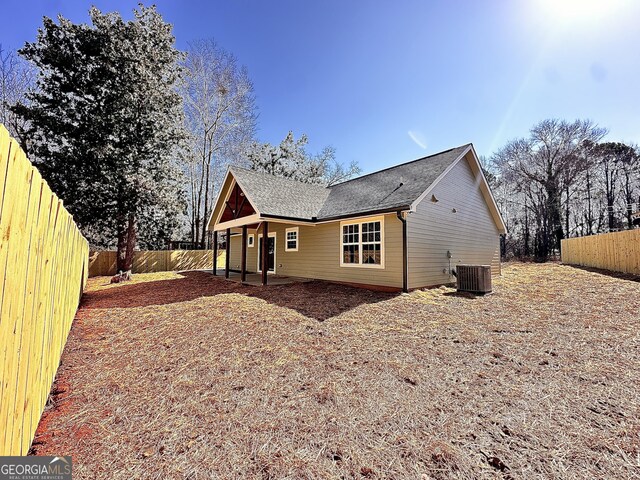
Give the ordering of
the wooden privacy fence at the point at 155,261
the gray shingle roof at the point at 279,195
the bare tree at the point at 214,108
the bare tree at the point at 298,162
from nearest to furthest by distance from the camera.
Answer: the gray shingle roof at the point at 279,195 < the wooden privacy fence at the point at 155,261 < the bare tree at the point at 214,108 < the bare tree at the point at 298,162

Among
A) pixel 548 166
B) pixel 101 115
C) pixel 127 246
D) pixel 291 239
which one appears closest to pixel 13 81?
pixel 101 115

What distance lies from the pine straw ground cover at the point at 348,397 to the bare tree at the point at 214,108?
1709 centimetres

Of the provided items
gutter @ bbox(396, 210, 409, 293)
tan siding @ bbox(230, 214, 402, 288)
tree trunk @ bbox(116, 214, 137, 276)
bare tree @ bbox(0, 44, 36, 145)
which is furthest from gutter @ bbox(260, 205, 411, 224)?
bare tree @ bbox(0, 44, 36, 145)

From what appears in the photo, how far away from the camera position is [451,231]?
34.4ft

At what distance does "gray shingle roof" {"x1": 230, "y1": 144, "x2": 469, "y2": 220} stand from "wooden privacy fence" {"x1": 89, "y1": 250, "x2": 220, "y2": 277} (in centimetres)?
929

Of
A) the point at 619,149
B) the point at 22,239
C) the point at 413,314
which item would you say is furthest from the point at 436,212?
the point at 619,149

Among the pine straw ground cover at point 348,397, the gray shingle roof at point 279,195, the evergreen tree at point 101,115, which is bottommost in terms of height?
the pine straw ground cover at point 348,397

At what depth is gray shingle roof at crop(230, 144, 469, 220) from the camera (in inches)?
369

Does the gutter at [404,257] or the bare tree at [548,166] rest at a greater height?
the bare tree at [548,166]

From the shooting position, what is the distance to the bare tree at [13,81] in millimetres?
13953

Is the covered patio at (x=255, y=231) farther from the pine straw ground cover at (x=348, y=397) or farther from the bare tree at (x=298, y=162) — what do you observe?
the bare tree at (x=298, y=162)

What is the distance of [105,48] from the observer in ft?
42.9

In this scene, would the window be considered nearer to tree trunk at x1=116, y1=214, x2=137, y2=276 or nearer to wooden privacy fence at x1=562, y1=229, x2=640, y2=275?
tree trunk at x1=116, y1=214, x2=137, y2=276

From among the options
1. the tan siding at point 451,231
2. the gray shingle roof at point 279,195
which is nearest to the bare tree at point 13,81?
the gray shingle roof at point 279,195
